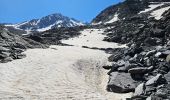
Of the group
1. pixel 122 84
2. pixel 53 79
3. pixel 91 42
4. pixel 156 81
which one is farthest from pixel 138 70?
A: pixel 91 42

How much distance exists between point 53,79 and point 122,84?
19.6ft

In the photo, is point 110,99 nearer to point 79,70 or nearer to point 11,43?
point 79,70

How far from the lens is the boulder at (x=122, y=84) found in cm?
2492

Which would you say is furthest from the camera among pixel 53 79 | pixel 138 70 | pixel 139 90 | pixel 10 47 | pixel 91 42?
pixel 91 42

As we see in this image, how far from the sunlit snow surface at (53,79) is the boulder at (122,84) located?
74 centimetres

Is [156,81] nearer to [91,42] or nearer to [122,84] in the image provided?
[122,84]

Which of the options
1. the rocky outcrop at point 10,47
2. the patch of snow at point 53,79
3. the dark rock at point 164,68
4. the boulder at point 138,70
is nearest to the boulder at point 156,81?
the patch of snow at point 53,79

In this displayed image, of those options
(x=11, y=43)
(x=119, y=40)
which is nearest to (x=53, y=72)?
(x=11, y=43)

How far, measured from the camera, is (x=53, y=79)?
27.9 meters

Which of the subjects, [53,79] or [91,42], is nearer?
[53,79]

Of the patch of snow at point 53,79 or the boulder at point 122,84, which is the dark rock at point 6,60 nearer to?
the patch of snow at point 53,79

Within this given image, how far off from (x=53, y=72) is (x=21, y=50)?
13308mm

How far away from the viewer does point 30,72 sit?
30.5 meters

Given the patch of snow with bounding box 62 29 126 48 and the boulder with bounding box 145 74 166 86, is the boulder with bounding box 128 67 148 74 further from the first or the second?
the patch of snow with bounding box 62 29 126 48
